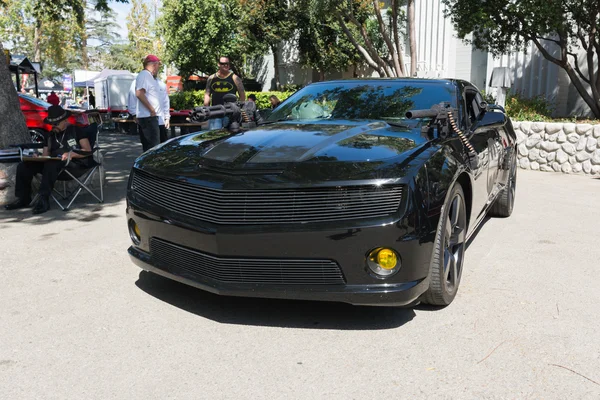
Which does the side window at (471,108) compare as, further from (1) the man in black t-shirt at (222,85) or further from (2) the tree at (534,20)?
(2) the tree at (534,20)

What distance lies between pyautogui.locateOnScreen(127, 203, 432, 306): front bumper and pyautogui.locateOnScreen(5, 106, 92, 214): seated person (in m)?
4.17

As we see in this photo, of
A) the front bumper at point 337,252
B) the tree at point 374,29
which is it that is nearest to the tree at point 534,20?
the tree at point 374,29

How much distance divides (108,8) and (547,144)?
1325cm

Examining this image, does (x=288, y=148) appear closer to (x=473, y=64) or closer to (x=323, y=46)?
(x=473, y=64)

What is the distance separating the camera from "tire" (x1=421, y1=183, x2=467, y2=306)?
352 centimetres

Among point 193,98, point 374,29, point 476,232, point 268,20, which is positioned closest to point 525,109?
point 476,232

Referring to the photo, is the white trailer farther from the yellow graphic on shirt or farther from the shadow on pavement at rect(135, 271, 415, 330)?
the shadow on pavement at rect(135, 271, 415, 330)

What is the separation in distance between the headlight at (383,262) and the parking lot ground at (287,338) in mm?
416

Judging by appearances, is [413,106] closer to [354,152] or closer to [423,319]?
[354,152]

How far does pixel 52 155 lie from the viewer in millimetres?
7082

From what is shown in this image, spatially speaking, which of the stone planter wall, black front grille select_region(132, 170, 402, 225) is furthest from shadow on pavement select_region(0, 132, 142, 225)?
the stone planter wall

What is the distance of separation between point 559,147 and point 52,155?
8.62 m

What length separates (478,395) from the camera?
109 inches

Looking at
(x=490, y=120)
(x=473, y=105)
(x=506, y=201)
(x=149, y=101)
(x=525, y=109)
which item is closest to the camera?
(x=490, y=120)
